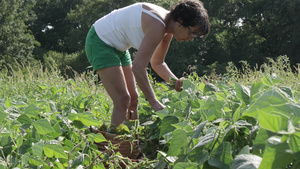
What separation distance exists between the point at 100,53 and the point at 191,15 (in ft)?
2.74

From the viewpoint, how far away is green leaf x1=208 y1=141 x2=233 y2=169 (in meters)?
0.86

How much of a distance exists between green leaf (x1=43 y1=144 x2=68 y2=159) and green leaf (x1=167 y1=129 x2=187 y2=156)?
47 centimetres

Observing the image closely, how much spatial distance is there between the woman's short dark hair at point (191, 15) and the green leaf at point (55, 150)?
5.54 feet

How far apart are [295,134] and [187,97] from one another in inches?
43.3

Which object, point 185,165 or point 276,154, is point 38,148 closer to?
point 185,165

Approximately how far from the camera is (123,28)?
2.99 meters

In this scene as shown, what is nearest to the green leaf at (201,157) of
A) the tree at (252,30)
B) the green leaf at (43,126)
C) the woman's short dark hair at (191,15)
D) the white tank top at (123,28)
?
the green leaf at (43,126)

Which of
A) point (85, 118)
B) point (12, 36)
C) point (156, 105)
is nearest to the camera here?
point (85, 118)

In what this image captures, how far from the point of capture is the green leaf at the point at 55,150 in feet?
4.34

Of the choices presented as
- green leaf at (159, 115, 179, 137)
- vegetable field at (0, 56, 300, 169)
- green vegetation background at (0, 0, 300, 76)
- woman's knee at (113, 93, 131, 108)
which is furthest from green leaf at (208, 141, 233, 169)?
green vegetation background at (0, 0, 300, 76)

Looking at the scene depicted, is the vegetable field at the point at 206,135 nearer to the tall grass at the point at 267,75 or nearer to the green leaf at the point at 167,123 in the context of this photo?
the green leaf at the point at 167,123

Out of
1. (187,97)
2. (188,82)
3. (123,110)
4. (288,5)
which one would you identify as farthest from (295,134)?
(288,5)

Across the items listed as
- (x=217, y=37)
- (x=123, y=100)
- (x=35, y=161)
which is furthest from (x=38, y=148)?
(x=217, y=37)

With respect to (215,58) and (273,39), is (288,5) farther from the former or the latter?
(215,58)
